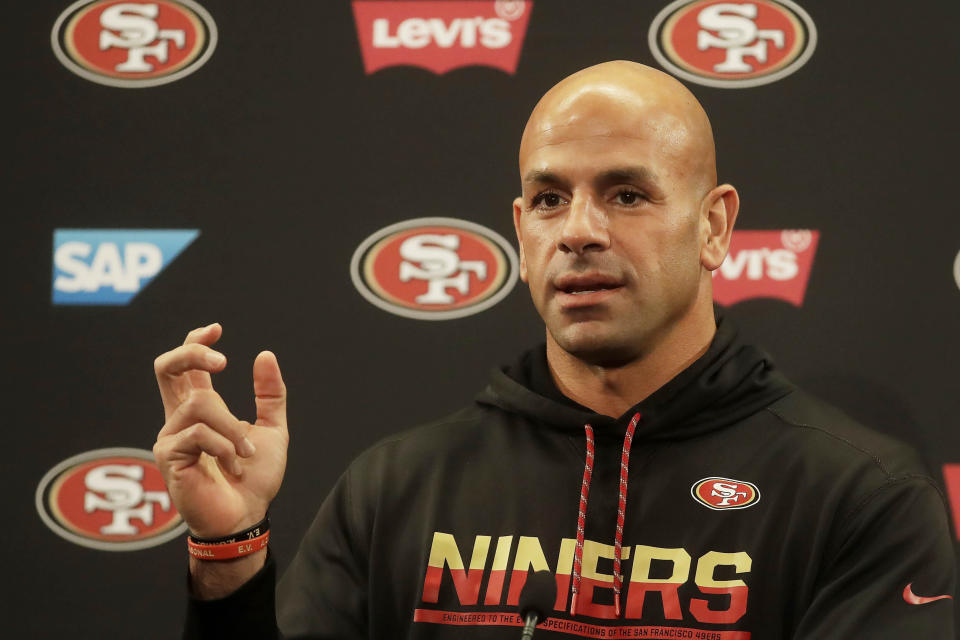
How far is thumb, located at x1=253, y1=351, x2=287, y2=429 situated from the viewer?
149 cm

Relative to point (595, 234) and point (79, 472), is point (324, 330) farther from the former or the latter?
point (595, 234)

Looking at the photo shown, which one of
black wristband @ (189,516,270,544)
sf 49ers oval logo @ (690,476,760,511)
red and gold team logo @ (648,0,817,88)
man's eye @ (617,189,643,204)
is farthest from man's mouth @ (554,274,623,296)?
red and gold team logo @ (648,0,817,88)

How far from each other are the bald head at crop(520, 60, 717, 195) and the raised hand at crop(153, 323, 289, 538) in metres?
0.51

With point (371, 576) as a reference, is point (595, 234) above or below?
above

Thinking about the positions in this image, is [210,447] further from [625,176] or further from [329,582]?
[625,176]

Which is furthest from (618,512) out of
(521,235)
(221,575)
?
(221,575)

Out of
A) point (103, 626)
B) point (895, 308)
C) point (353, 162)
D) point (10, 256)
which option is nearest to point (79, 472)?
point (103, 626)

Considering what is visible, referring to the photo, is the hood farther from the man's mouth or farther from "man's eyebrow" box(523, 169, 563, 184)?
"man's eyebrow" box(523, 169, 563, 184)

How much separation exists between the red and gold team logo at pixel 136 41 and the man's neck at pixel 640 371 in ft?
3.32

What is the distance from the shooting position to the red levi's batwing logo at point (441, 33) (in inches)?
87.0

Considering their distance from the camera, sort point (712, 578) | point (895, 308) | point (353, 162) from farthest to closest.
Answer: point (353, 162) → point (895, 308) → point (712, 578)

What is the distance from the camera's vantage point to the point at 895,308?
6.79 ft

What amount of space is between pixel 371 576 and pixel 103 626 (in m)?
0.74

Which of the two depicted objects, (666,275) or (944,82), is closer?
(666,275)
